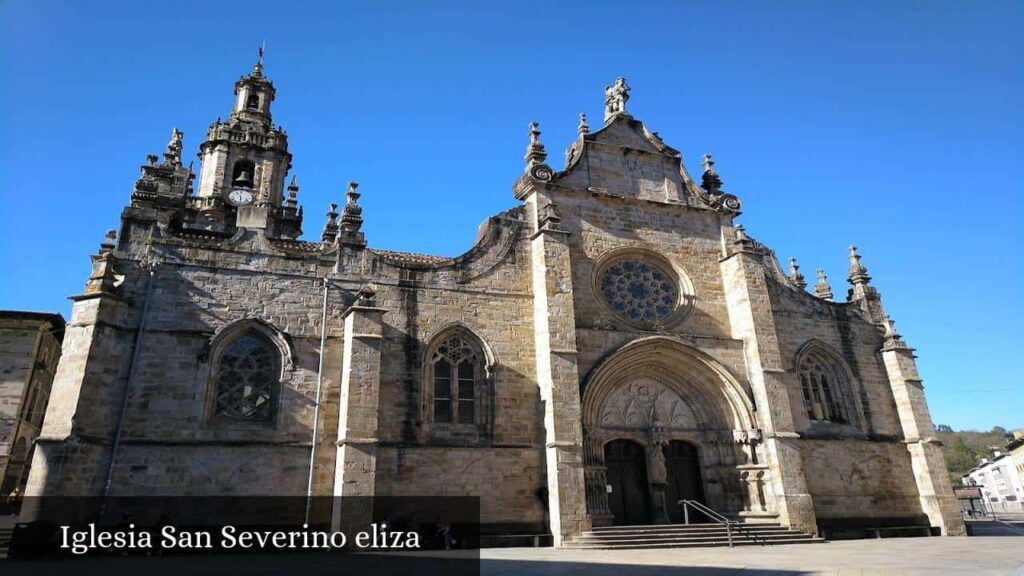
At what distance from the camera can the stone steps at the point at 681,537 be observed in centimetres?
1405

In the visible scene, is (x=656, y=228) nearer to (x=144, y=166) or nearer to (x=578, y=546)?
(x=578, y=546)

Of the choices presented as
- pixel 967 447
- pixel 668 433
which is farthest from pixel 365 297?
pixel 967 447

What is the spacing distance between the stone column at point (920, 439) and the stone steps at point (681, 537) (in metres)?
5.43

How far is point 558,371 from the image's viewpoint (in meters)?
15.7

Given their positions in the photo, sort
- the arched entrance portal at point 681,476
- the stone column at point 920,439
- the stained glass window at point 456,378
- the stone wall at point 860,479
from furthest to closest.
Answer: the stone column at point 920,439
the stone wall at point 860,479
the arched entrance portal at point 681,476
the stained glass window at point 456,378

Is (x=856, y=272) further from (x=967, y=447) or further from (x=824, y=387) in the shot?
(x=967, y=447)

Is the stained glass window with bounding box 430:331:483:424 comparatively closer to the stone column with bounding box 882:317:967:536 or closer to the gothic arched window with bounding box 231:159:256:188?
the stone column with bounding box 882:317:967:536

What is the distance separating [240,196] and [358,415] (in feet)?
65.0

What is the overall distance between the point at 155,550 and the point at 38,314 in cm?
1627

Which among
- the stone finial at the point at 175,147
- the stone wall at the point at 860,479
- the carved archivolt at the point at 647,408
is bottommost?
the stone wall at the point at 860,479

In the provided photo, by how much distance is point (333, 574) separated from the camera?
863 cm

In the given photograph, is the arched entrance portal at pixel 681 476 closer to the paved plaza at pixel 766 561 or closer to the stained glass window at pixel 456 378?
the paved plaza at pixel 766 561

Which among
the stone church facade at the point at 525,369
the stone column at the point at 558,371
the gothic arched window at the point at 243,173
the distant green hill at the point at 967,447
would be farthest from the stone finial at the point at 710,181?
the distant green hill at the point at 967,447

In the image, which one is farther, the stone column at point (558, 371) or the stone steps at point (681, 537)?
the stone column at point (558, 371)
